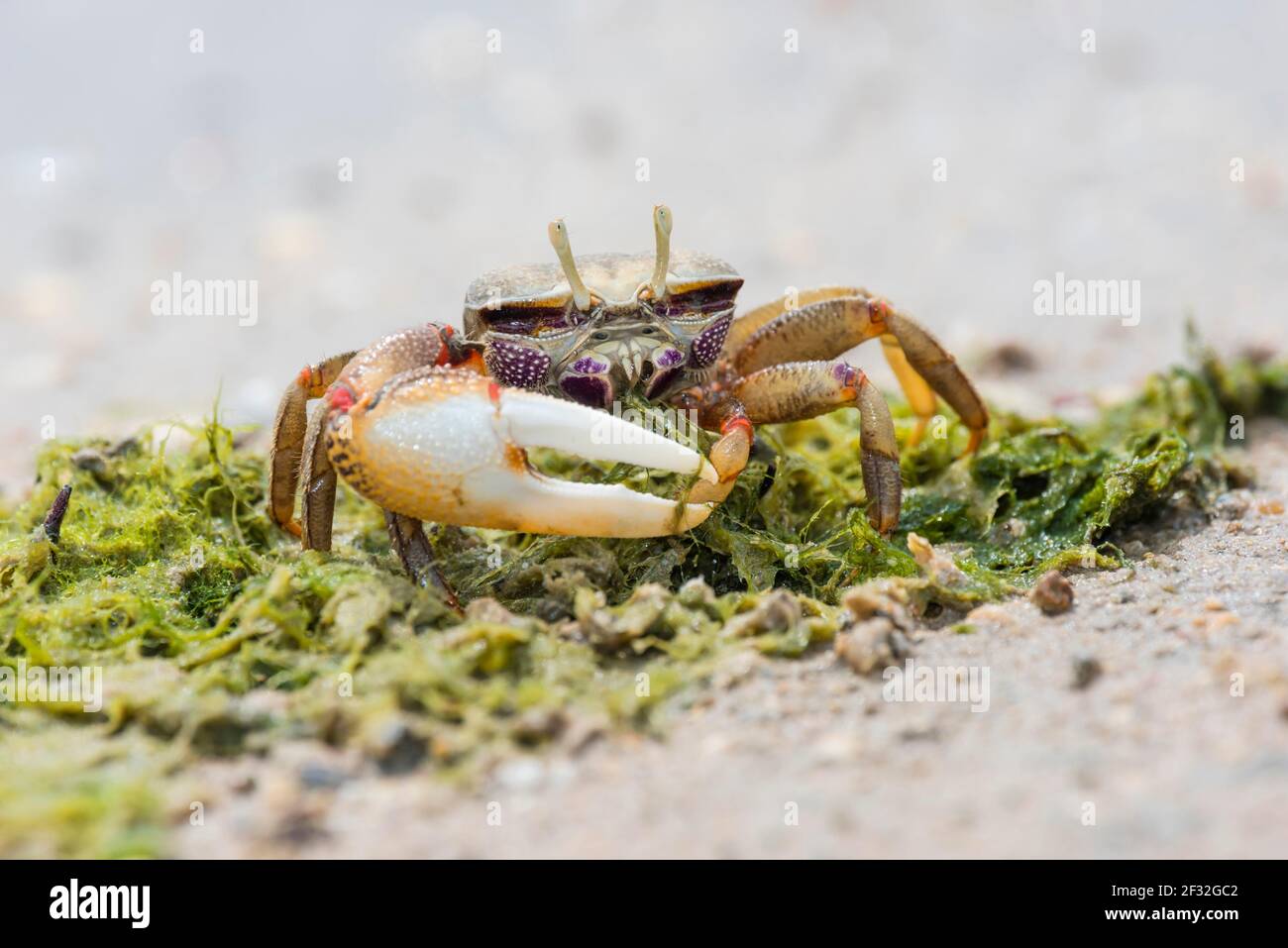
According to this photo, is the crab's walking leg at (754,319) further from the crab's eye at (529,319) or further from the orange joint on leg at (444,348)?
the orange joint on leg at (444,348)

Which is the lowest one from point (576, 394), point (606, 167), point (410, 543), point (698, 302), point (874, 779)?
point (874, 779)

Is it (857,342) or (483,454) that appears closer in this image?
Result: (483,454)

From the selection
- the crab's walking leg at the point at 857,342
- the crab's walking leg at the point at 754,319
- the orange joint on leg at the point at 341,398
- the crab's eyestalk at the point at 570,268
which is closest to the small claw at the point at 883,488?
the crab's walking leg at the point at 857,342

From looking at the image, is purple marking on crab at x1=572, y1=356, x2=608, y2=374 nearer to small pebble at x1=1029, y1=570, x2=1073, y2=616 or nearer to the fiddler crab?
the fiddler crab

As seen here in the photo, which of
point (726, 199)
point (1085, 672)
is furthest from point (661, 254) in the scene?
point (726, 199)

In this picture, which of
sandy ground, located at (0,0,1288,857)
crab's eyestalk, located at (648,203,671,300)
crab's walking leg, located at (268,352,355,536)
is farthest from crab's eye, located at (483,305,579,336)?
sandy ground, located at (0,0,1288,857)

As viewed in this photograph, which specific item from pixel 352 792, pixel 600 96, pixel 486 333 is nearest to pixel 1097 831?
pixel 352 792

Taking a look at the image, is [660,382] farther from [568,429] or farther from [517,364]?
[568,429]
